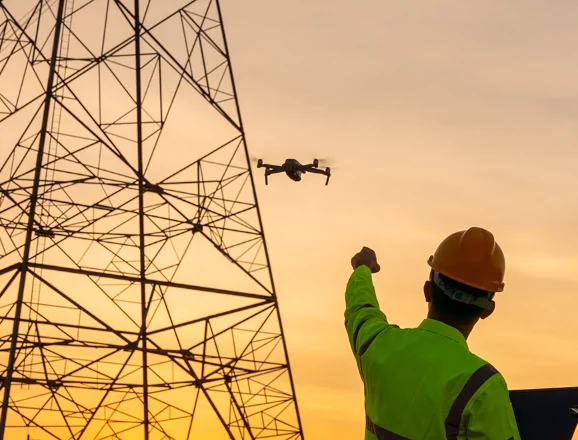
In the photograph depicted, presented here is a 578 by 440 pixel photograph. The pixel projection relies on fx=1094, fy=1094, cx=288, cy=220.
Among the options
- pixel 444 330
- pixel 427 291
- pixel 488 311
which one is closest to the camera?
pixel 444 330

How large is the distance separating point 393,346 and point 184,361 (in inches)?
738

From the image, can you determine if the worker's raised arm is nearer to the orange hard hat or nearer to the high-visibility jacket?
the high-visibility jacket

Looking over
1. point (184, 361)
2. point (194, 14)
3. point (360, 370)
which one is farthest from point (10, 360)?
point (360, 370)

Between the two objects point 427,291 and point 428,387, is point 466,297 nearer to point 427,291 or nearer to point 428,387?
point 427,291

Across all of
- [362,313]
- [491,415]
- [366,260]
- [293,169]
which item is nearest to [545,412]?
[491,415]

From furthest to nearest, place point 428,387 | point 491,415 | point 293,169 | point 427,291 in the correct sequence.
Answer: point 293,169 < point 427,291 < point 428,387 < point 491,415

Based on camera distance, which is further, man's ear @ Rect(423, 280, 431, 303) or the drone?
the drone

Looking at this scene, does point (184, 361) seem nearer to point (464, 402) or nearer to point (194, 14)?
point (194, 14)

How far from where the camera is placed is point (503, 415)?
3445 millimetres

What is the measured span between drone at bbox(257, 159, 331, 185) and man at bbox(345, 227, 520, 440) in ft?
73.5

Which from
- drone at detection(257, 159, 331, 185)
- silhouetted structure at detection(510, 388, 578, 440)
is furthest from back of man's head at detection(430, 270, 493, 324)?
drone at detection(257, 159, 331, 185)

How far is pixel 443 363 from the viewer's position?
12.0 ft

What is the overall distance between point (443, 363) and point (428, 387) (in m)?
0.10

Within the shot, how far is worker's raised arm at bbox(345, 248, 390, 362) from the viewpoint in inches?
163
